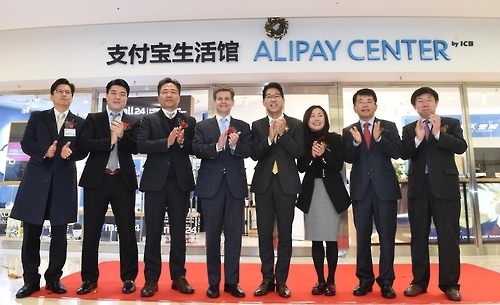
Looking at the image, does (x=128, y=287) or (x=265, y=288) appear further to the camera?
(x=128, y=287)

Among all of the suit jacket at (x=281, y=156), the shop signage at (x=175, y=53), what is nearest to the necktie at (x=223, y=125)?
the suit jacket at (x=281, y=156)

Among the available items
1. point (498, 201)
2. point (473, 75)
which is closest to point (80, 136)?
point (473, 75)

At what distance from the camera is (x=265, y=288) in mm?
2664

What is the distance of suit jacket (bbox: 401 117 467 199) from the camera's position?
2.71 meters

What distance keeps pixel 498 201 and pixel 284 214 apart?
192 inches

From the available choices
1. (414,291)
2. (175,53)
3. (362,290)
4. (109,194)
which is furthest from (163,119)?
(175,53)

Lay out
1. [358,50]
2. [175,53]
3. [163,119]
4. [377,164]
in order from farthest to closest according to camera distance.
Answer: [175,53]
[358,50]
[163,119]
[377,164]

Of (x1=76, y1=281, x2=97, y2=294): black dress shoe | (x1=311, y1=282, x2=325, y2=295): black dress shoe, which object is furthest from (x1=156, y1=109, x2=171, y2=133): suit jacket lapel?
(x1=311, y1=282, x2=325, y2=295): black dress shoe

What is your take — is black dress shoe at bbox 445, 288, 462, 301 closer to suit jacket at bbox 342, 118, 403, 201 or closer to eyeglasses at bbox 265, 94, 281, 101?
suit jacket at bbox 342, 118, 403, 201

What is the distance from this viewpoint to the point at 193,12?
5.06m

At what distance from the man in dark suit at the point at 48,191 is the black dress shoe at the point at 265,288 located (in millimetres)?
1669

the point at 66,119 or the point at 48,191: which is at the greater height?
the point at 66,119

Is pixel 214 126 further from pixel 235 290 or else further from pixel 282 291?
pixel 282 291

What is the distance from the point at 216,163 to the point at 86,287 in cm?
152
